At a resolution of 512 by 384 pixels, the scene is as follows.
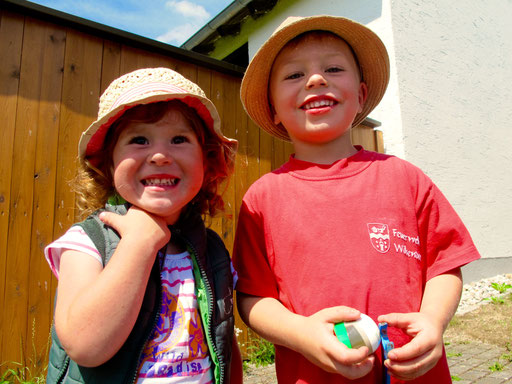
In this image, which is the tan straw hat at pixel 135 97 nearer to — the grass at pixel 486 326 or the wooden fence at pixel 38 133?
the wooden fence at pixel 38 133

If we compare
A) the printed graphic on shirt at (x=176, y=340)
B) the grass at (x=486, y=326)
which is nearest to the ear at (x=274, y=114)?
the printed graphic on shirt at (x=176, y=340)

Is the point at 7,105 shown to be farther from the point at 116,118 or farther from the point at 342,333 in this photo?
the point at 342,333

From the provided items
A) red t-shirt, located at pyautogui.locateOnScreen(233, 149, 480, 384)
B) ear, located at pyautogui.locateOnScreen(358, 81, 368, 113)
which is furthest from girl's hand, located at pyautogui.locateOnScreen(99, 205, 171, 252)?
ear, located at pyautogui.locateOnScreen(358, 81, 368, 113)

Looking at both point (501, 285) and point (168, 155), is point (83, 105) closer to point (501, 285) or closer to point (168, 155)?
point (168, 155)

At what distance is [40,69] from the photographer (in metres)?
2.89

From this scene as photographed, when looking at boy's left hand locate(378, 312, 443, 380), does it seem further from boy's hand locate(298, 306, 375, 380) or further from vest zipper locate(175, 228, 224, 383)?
vest zipper locate(175, 228, 224, 383)

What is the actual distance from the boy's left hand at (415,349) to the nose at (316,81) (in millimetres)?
871

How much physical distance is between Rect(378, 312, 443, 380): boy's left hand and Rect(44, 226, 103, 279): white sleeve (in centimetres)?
90

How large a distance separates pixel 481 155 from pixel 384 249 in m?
7.62

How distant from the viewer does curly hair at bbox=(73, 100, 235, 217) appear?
140 centimetres

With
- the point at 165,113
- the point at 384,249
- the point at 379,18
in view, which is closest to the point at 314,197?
the point at 384,249

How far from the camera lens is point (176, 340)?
1.27 m

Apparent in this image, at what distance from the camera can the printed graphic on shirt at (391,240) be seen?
4.43ft

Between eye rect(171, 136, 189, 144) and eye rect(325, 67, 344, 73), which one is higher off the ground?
eye rect(325, 67, 344, 73)
